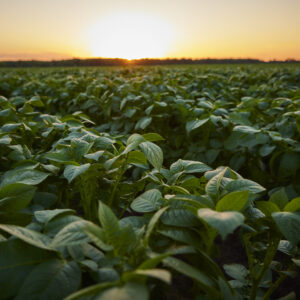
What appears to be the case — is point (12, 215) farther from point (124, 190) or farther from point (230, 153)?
point (230, 153)

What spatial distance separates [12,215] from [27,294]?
0.36m

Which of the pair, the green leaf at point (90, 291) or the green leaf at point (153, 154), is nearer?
the green leaf at point (90, 291)

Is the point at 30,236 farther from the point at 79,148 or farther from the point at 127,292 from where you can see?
the point at 79,148

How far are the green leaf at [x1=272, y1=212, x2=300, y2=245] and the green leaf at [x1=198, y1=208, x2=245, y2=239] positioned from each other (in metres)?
0.24

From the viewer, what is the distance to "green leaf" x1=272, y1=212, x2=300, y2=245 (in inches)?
30.5

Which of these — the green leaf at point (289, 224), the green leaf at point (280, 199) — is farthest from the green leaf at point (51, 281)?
the green leaf at point (280, 199)

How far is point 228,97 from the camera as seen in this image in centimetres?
421

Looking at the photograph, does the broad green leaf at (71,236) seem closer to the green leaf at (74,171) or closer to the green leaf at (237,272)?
the green leaf at (74,171)

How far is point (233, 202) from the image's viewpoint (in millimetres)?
776

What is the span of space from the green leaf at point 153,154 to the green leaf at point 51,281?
1.60 feet

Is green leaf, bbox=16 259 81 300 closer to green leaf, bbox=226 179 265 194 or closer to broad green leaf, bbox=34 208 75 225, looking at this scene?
broad green leaf, bbox=34 208 75 225

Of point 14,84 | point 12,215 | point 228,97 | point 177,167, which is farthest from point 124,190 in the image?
point 14,84

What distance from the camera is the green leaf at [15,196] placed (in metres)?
0.92

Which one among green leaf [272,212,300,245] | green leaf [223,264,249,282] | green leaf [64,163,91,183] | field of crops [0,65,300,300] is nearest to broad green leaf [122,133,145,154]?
field of crops [0,65,300,300]
